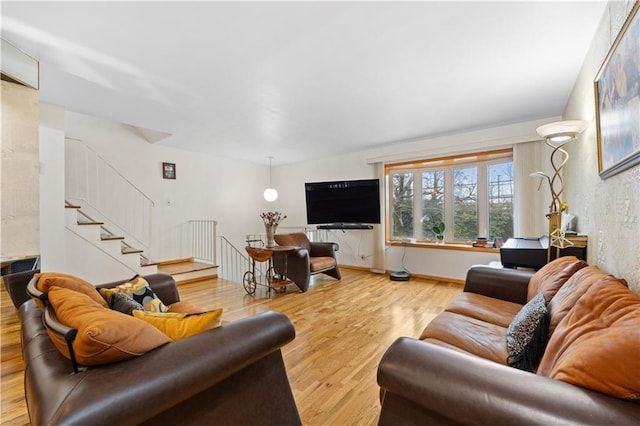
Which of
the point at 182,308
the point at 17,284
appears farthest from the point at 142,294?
the point at 17,284

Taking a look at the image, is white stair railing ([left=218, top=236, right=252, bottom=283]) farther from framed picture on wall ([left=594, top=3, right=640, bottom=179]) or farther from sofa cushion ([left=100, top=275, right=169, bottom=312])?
framed picture on wall ([left=594, top=3, right=640, bottom=179])

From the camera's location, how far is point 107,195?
172 inches

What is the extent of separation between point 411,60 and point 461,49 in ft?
1.16

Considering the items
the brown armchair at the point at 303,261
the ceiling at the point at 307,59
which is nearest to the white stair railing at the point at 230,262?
the brown armchair at the point at 303,261

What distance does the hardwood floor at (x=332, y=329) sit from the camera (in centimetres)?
164

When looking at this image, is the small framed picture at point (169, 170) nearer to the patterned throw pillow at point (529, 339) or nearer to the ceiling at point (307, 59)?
the ceiling at point (307, 59)

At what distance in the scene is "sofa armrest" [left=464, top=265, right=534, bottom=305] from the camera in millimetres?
2107

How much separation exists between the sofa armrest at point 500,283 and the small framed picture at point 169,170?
500 cm

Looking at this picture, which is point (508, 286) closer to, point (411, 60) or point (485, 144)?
point (411, 60)

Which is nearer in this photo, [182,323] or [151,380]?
[151,380]

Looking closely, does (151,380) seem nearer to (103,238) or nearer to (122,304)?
(122,304)

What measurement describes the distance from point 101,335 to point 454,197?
15.5ft

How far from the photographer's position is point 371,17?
68.0 inches

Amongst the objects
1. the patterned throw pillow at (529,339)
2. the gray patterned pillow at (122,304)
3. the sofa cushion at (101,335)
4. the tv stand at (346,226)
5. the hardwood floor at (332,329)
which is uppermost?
the tv stand at (346,226)
